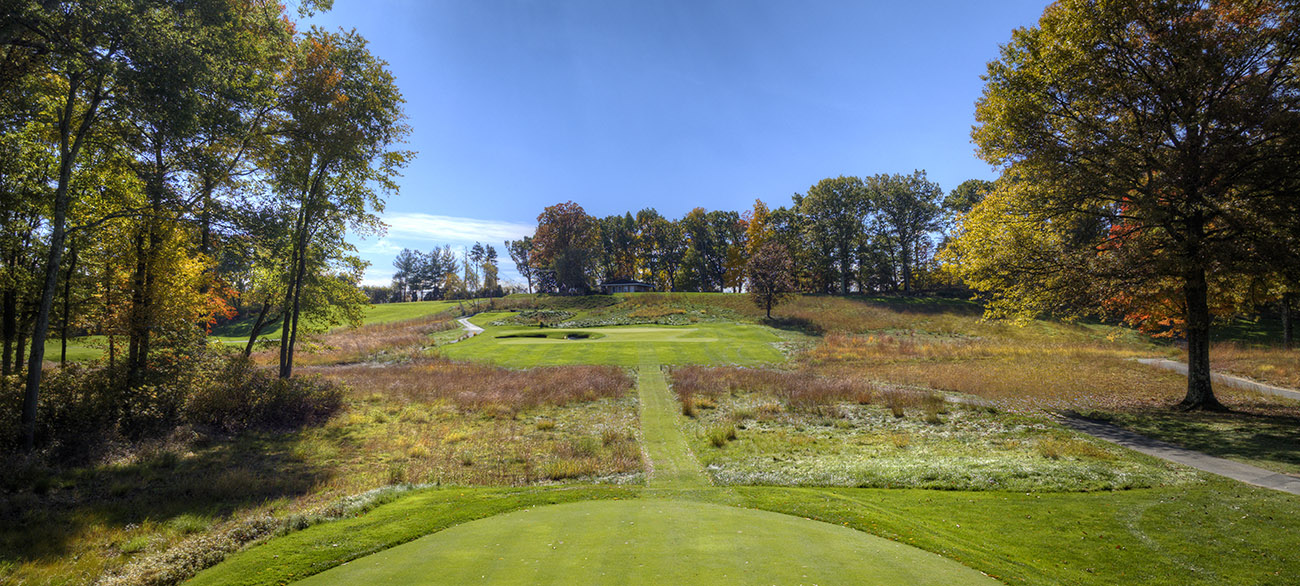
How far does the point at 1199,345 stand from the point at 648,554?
20995 mm

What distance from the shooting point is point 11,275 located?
13633 millimetres

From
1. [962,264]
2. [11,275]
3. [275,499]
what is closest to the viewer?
[275,499]

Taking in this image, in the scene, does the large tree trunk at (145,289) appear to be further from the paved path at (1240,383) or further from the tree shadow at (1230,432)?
the paved path at (1240,383)

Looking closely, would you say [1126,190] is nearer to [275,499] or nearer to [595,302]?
[275,499]

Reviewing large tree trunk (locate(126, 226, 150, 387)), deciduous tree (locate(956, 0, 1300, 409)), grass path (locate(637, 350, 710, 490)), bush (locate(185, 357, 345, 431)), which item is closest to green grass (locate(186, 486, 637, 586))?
grass path (locate(637, 350, 710, 490))

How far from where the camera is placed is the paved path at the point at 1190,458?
9195mm

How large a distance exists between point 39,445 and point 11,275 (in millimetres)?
5637

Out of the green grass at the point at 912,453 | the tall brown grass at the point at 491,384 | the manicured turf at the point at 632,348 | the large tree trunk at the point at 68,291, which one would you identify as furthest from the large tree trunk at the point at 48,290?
the manicured turf at the point at 632,348

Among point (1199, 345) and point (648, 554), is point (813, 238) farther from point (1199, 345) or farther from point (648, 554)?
point (648, 554)

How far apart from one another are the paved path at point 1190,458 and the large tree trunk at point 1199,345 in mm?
3937

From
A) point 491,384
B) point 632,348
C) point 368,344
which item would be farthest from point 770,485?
point 368,344

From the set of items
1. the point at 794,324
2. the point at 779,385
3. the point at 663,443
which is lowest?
the point at 663,443

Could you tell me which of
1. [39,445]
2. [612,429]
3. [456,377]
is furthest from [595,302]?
[39,445]

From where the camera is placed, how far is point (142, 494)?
34.1 ft
